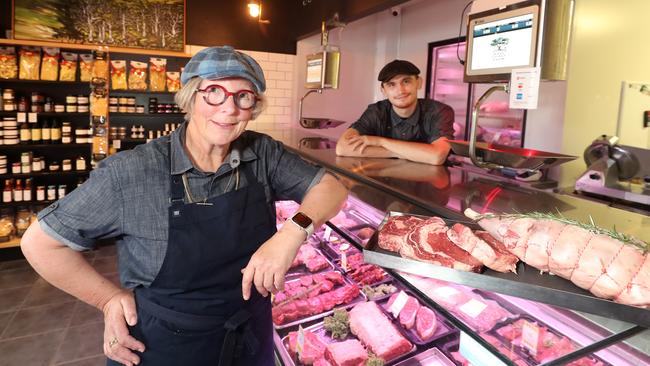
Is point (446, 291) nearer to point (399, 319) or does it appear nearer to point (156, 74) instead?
point (399, 319)

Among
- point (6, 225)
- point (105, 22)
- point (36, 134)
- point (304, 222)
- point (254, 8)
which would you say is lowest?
point (6, 225)

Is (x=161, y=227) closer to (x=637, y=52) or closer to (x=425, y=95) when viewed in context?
(x=637, y=52)

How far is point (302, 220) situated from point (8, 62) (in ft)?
16.9

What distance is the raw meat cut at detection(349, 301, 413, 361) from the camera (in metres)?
1.73

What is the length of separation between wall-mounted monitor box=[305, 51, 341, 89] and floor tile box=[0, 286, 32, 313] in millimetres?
3563

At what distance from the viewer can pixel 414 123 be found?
11.2 feet

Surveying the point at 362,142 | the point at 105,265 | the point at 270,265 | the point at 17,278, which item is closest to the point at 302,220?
the point at 270,265

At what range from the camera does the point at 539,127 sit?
469cm

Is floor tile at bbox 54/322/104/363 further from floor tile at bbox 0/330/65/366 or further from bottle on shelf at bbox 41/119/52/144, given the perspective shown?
bottle on shelf at bbox 41/119/52/144

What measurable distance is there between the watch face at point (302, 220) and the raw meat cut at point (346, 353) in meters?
0.73

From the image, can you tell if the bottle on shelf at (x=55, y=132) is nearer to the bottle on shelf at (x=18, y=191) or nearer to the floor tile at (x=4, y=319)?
the bottle on shelf at (x=18, y=191)

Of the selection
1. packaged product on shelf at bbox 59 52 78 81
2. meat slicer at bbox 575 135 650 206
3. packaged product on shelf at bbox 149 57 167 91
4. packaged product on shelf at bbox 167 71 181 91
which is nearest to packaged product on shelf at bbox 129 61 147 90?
packaged product on shelf at bbox 149 57 167 91

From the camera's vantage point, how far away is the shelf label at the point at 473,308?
51.2 inches

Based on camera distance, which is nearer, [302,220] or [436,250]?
[436,250]
